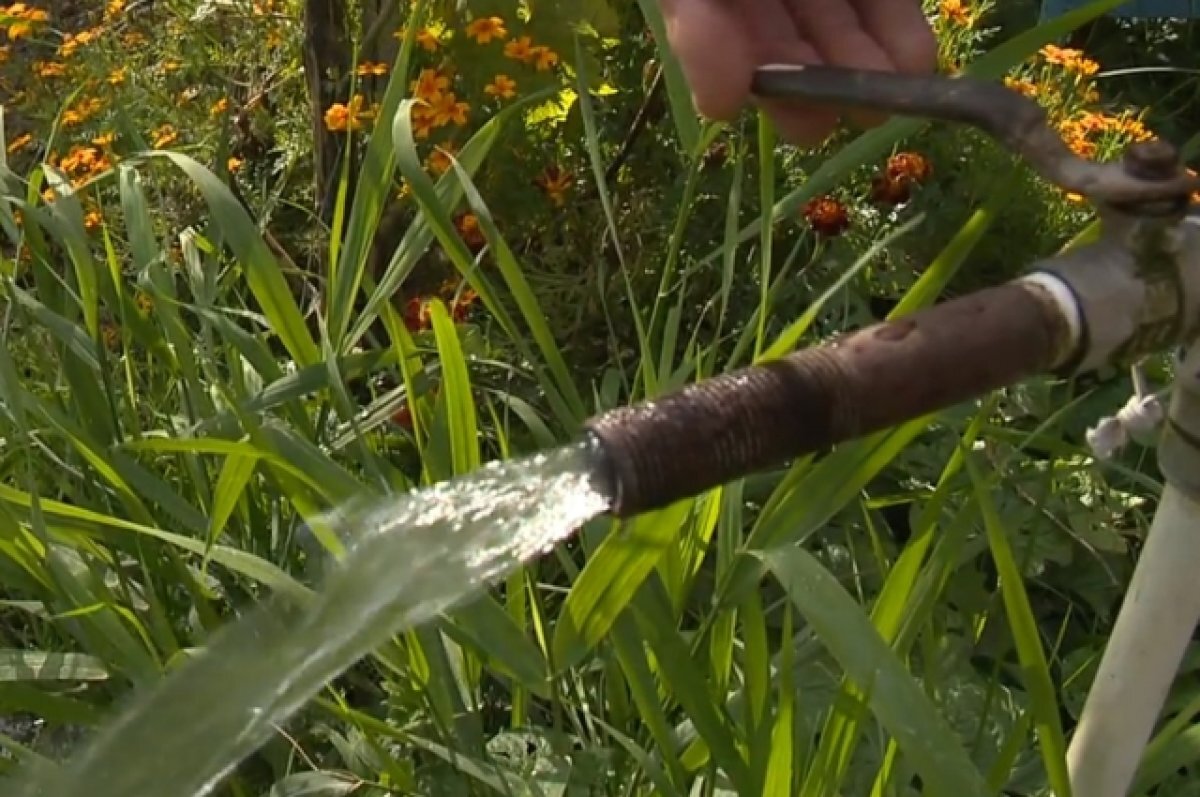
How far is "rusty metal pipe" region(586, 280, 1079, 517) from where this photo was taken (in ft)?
1.69

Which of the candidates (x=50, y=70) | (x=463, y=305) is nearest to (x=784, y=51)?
(x=463, y=305)

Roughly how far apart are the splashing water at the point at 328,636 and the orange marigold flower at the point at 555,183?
939 mm

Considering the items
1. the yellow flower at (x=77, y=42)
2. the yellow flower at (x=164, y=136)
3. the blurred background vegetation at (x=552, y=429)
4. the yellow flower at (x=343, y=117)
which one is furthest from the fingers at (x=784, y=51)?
the yellow flower at (x=77, y=42)

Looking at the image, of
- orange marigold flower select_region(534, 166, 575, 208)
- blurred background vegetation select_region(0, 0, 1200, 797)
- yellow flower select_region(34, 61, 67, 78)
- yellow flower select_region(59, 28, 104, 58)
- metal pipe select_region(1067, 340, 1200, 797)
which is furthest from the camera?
yellow flower select_region(34, 61, 67, 78)

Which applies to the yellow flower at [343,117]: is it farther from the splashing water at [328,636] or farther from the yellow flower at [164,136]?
the splashing water at [328,636]

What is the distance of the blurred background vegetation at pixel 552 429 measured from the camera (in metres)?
1.05

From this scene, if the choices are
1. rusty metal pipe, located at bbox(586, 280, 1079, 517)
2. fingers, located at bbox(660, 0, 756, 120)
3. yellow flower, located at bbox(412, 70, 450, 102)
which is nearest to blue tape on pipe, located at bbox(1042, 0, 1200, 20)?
yellow flower, located at bbox(412, 70, 450, 102)

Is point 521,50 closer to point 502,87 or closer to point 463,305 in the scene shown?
point 502,87

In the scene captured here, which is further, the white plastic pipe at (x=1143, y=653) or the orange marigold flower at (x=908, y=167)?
the orange marigold flower at (x=908, y=167)

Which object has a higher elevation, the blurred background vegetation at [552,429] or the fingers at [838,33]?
the fingers at [838,33]

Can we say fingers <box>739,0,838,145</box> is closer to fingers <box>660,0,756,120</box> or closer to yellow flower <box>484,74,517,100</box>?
fingers <box>660,0,756,120</box>

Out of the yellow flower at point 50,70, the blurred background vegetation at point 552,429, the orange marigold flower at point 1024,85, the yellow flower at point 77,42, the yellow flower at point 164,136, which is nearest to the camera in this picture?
the blurred background vegetation at point 552,429

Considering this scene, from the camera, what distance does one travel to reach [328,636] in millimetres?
861

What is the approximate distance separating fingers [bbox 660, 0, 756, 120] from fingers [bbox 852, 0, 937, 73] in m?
0.11
